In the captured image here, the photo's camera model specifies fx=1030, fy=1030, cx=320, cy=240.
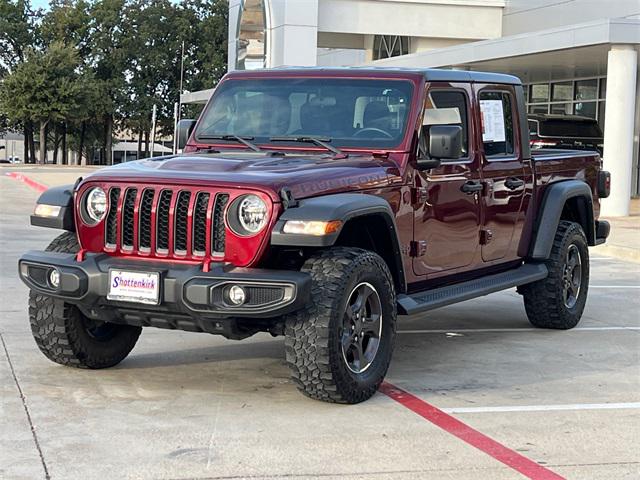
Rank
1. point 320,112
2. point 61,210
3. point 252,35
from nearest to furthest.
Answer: point 61,210, point 320,112, point 252,35

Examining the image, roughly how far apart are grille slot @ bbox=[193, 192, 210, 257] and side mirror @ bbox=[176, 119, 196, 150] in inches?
68.2

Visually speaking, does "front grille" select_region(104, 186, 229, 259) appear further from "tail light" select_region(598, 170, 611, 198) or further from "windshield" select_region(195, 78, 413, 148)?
"tail light" select_region(598, 170, 611, 198)

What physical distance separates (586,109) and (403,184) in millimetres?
22205

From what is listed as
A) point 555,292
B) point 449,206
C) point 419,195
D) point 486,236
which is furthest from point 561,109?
point 419,195

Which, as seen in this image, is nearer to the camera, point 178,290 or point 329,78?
point 178,290

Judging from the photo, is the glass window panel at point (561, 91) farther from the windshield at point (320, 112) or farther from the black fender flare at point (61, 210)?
the black fender flare at point (61, 210)

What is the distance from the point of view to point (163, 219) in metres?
5.76

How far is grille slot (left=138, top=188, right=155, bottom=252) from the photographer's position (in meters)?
5.80

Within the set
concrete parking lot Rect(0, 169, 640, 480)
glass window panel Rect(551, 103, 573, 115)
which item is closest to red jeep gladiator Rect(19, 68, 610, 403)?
concrete parking lot Rect(0, 169, 640, 480)

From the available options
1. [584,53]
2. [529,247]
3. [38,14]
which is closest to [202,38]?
[38,14]

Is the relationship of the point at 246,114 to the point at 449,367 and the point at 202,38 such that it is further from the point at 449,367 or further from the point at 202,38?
the point at 202,38

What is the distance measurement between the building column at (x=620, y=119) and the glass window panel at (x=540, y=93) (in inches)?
386

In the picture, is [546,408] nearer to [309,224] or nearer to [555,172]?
[309,224]

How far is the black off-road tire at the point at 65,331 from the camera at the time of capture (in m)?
6.25
